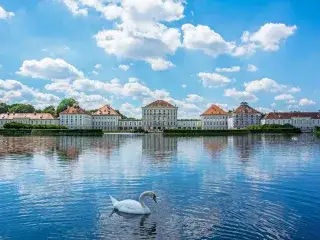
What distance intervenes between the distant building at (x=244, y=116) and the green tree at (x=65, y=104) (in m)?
78.1

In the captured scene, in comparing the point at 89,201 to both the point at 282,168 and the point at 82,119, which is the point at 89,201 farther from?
the point at 82,119

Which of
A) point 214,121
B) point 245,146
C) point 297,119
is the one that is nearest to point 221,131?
point 245,146

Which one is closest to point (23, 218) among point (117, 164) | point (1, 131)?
point (117, 164)

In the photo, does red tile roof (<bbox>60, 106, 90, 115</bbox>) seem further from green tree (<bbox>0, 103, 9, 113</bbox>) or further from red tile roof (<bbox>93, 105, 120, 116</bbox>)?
green tree (<bbox>0, 103, 9, 113</bbox>)

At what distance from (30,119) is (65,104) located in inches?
925

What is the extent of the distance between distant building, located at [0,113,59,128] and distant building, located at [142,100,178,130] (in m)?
40.2

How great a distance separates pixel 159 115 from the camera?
566 ft

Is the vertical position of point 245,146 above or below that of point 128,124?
below

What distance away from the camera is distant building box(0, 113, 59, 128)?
6462 inches

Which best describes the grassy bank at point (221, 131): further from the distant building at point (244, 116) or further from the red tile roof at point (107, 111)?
the red tile roof at point (107, 111)

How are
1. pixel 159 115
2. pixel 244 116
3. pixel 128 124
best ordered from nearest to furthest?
pixel 244 116, pixel 159 115, pixel 128 124

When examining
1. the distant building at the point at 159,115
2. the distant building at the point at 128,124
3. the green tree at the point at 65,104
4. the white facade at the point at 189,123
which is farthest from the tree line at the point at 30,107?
the white facade at the point at 189,123

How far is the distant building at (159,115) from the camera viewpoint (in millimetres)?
171750

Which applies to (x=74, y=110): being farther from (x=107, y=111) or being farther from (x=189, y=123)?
(x=189, y=123)
